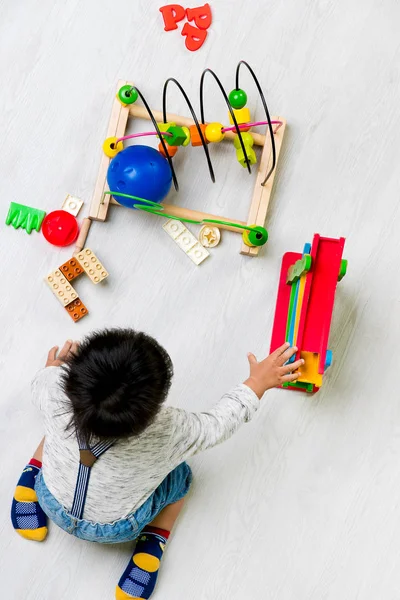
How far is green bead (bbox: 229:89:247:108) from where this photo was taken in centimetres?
109

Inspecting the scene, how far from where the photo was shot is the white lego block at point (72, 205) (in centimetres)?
111

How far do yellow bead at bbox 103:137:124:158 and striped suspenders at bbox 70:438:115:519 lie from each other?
1.74ft

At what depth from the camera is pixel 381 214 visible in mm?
1125

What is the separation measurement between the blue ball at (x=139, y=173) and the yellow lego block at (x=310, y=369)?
0.35 metres

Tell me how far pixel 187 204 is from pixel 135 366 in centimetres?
48

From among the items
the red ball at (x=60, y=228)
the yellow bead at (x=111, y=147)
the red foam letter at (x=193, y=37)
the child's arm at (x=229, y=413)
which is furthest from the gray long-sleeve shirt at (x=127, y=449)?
the red foam letter at (x=193, y=37)

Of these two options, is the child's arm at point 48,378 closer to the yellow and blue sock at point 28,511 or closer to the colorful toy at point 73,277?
the colorful toy at point 73,277

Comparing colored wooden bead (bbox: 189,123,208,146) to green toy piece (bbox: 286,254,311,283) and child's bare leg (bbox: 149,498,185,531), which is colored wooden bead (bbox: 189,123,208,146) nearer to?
green toy piece (bbox: 286,254,311,283)

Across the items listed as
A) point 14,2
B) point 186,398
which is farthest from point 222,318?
point 14,2

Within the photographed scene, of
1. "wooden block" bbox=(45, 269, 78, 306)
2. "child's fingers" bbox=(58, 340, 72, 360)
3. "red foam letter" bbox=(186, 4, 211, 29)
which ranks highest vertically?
"red foam letter" bbox=(186, 4, 211, 29)

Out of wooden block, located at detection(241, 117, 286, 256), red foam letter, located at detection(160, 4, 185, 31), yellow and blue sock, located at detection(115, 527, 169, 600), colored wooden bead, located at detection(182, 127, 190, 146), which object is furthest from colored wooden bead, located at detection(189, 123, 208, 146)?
yellow and blue sock, located at detection(115, 527, 169, 600)

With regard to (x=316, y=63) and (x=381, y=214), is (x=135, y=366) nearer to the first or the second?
(x=381, y=214)

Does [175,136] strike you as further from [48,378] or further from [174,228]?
[48,378]

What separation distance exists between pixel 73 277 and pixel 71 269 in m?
0.01
